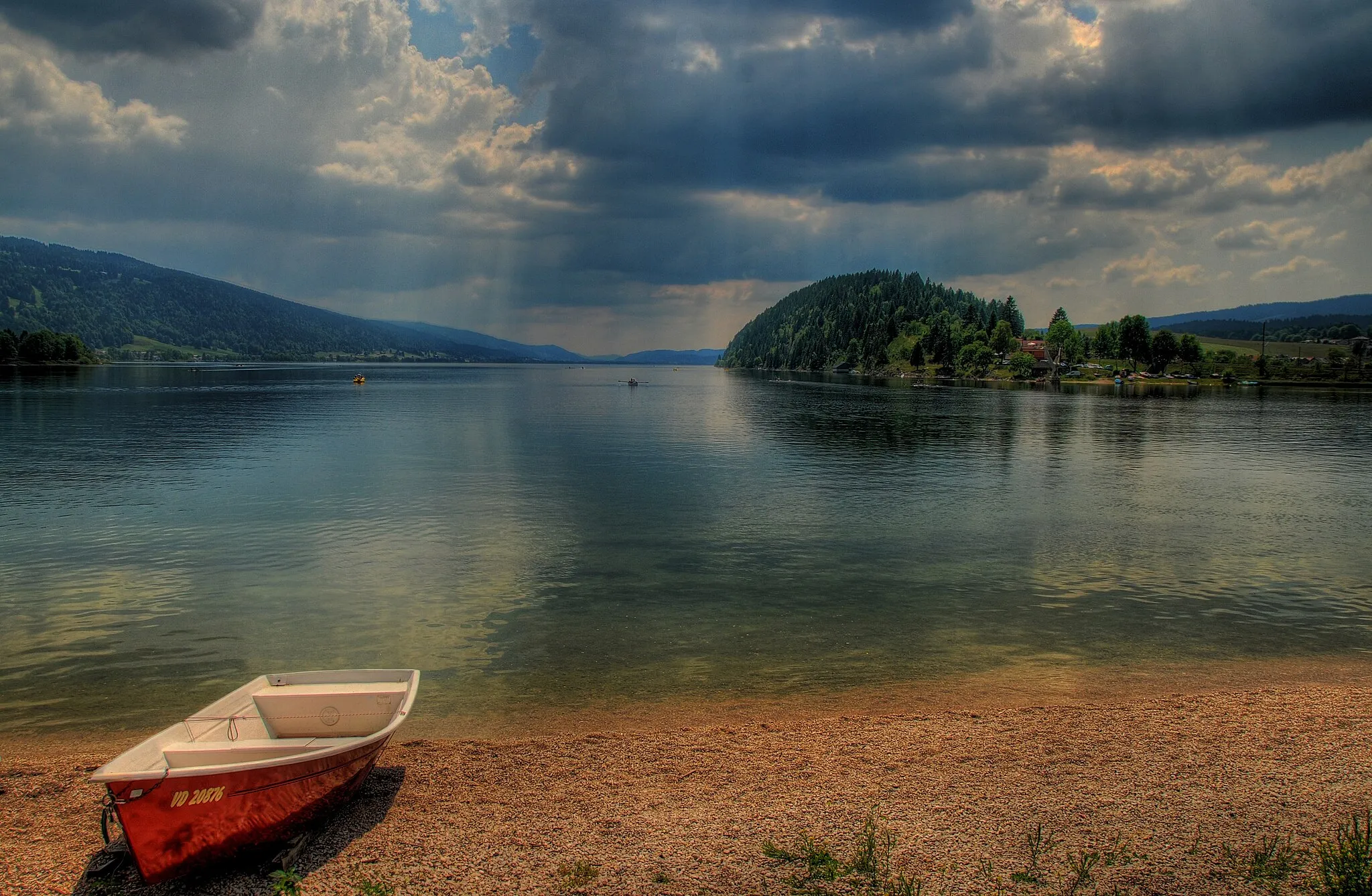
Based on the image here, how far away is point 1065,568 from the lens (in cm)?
3328

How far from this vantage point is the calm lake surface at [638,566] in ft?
72.6

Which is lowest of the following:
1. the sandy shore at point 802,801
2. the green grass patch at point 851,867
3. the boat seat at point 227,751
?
the sandy shore at point 802,801

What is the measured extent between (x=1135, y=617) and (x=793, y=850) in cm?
1999

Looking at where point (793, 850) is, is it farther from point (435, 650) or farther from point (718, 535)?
point (718, 535)

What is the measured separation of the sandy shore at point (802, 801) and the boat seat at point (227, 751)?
4.84 ft

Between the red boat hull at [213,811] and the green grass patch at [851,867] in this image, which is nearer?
the green grass patch at [851,867]

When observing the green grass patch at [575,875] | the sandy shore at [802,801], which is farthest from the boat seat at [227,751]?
the green grass patch at [575,875]

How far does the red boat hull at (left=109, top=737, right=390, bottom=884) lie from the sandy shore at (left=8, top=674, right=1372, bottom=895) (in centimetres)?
53

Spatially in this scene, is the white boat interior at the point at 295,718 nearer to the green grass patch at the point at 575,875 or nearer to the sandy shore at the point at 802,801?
the sandy shore at the point at 802,801

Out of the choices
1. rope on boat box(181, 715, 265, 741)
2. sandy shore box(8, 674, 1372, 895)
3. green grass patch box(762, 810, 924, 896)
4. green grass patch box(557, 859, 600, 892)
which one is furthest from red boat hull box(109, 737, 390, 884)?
green grass patch box(762, 810, 924, 896)

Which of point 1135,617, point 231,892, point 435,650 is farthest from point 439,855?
point 1135,617

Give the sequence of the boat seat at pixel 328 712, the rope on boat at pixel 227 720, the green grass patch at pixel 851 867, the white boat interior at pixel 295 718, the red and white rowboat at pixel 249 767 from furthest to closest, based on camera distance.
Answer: the boat seat at pixel 328 712 → the rope on boat at pixel 227 720 → the white boat interior at pixel 295 718 → the red and white rowboat at pixel 249 767 → the green grass patch at pixel 851 867

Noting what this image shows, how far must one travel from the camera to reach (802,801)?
45.9 feet

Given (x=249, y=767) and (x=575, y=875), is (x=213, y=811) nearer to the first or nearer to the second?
(x=249, y=767)
